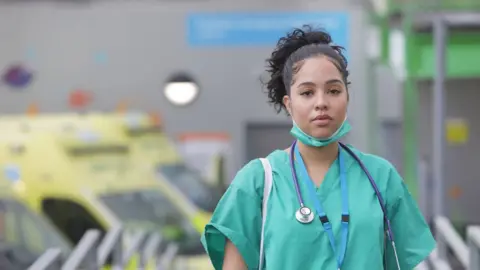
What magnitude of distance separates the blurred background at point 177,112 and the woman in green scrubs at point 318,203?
2150mm

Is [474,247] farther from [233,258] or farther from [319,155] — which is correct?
[233,258]

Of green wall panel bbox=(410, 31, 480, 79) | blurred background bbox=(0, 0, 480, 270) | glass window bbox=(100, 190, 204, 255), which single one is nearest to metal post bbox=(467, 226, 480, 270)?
blurred background bbox=(0, 0, 480, 270)

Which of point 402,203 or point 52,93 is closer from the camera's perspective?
point 402,203

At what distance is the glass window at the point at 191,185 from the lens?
1275 cm

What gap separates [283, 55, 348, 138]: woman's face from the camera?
10.2 ft

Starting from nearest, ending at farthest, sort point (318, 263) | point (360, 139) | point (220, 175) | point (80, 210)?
point (318, 263) < point (80, 210) < point (220, 175) < point (360, 139)

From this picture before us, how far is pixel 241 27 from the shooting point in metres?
16.0

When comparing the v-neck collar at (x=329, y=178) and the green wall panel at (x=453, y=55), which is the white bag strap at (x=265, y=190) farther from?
the green wall panel at (x=453, y=55)

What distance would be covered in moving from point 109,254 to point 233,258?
359 centimetres

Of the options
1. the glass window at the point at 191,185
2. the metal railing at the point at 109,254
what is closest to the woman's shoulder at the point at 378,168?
the metal railing at the point at 109,254

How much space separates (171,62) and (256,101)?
1353 mm

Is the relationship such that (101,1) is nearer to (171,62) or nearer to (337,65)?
(171,62)

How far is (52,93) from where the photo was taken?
15938 mm

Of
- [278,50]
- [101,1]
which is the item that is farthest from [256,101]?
[278,50]
